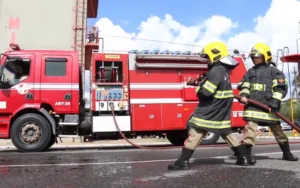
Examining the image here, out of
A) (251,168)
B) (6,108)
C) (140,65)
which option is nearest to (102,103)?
(140,65)

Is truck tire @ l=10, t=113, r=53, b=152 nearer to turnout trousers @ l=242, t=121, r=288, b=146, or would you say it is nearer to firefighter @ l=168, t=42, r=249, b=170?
firefighter @ l=168, t=42, r=249, b=170

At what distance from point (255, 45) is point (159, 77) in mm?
4967

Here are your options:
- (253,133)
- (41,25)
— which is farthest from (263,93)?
(41,25)

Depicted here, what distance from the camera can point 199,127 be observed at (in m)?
5.08

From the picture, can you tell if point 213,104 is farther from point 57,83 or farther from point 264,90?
point 57,83

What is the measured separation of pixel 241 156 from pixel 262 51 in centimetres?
170

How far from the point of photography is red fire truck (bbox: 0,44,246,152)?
30.6 ft

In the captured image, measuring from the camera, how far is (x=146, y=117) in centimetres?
1042

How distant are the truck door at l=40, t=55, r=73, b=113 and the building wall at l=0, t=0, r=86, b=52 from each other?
30.9 feet

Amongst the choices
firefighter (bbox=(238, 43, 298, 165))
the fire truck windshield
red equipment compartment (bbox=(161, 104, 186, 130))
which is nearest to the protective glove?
firefighter (bbox=(238, 43, 298, 165))

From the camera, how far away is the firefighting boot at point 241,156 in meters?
5.21

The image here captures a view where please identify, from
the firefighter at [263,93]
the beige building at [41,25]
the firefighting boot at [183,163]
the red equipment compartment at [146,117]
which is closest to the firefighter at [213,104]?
the firefighting boot at [183,163]

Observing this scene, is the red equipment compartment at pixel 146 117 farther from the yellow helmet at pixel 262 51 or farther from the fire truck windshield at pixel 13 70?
the yellow helmet at pixel 262 51

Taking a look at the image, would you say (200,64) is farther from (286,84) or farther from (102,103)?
(286,84)
